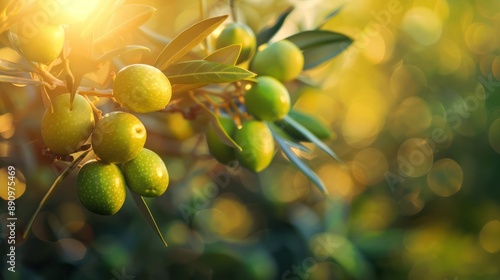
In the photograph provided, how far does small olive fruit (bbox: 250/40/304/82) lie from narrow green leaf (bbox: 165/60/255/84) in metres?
0.37

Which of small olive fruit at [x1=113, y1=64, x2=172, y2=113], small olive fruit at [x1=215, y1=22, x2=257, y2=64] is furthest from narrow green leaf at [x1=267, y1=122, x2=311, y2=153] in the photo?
small olive fruit at [x1=113, y1=64, x2=172, y2=113]

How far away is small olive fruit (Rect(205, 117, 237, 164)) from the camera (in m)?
1.21

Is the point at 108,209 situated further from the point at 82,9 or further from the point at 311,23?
the point at 311,23


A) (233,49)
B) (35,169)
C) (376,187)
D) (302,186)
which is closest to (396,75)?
(376,187)

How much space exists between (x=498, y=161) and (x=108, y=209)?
2.34 meters

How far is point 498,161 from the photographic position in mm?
2865

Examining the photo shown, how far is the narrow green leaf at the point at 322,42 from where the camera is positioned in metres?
1.32

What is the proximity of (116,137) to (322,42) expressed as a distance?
0.65 m

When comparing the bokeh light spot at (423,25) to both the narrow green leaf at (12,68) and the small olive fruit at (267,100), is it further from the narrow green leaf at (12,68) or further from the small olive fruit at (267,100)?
the narrow green leaf at (12,68)

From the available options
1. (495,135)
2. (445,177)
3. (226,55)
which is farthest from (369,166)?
(226,55)

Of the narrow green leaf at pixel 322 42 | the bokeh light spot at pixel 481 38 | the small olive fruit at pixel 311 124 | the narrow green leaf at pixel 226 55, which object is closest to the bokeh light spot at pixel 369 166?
the bokeh light spot at pixel 481 38

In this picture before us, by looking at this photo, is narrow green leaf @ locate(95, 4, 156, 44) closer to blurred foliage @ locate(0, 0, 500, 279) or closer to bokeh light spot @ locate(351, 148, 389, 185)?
blurred foliage @ locate(0, 0, 500, 279)

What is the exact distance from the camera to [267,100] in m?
1.12

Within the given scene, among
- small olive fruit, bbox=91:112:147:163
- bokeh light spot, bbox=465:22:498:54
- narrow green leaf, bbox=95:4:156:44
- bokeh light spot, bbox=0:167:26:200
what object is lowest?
bokeh light spot, bbox=465:22:498:54
